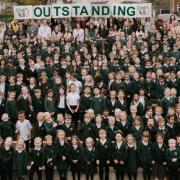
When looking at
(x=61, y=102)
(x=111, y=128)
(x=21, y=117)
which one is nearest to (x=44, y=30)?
(x=61, y=102)

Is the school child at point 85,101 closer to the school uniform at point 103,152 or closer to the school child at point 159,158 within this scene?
the school uniform at point 103,152

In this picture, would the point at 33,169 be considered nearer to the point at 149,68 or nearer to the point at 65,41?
the point at 149,68

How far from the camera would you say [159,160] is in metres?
13.2

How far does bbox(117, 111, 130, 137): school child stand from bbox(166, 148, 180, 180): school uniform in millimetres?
1387

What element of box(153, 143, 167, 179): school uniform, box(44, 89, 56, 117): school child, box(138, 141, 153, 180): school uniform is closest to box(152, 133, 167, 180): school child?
box(153, 143, 167, 179): school uniform

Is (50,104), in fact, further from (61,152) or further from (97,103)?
(61,152)

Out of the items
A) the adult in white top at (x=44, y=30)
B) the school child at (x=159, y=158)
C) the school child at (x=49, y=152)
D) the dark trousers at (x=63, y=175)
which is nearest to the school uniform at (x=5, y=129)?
the school child at (x=49, y=152)

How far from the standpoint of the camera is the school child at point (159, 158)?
518 inches

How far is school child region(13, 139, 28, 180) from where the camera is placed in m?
12.9

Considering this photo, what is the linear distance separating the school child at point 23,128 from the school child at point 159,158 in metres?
3.44

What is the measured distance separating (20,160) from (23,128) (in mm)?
1521

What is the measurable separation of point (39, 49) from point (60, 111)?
4.10 metres

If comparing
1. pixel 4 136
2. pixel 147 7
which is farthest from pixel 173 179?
pixel 147 7

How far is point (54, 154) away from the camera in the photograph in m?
13.2
